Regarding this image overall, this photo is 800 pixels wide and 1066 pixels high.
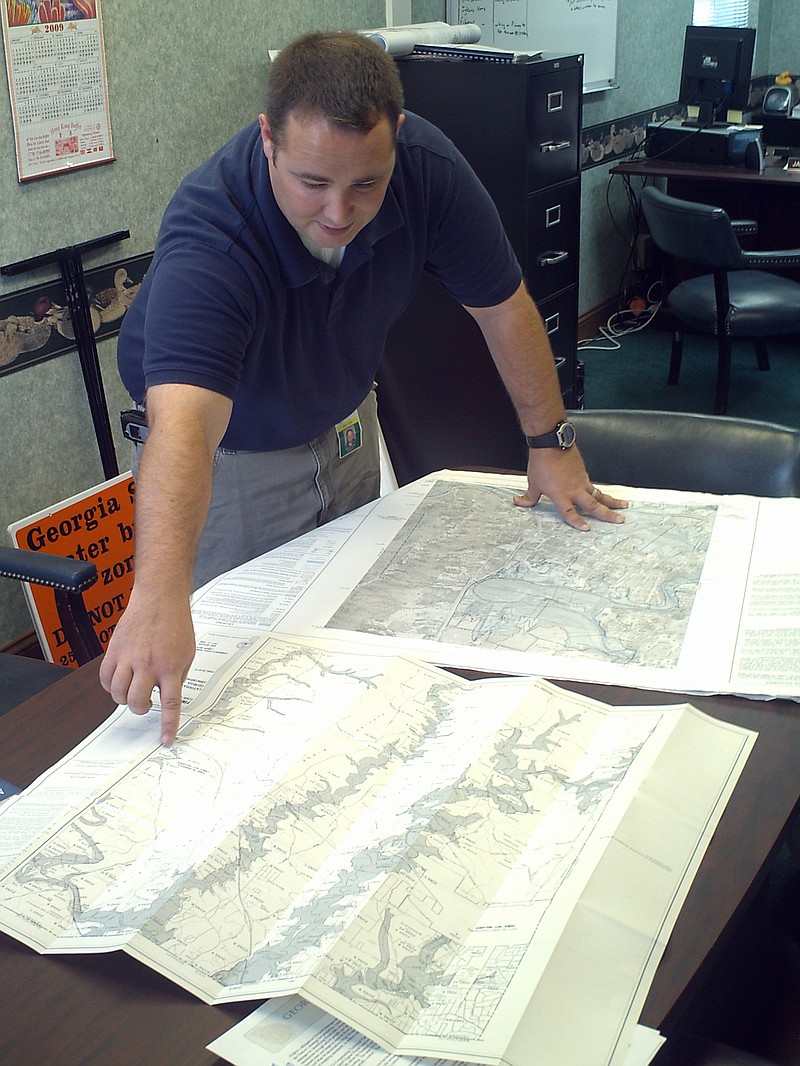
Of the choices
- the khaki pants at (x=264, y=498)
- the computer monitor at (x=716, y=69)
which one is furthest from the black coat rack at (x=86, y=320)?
the computer monitor at (x=716, y=69)

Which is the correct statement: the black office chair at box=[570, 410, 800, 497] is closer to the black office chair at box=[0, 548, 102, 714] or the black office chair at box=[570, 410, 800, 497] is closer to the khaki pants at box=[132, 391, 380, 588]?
the khaki pants at box=[132, 391, 380, 588]

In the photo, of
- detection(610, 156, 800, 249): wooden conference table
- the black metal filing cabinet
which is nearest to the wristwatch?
the black metal filing cabinet

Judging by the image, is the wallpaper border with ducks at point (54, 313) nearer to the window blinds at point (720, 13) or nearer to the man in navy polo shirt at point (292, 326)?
the man in navy polo shirt at point (292, 326)

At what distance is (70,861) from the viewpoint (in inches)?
32.1

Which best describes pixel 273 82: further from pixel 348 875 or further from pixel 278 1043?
pixel 278 1043

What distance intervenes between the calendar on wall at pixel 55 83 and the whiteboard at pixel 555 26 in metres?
1.81

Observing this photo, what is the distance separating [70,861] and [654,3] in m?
4.73

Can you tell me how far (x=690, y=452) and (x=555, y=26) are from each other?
2932mm

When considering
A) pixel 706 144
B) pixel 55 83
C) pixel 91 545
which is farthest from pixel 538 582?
pixel 706 144

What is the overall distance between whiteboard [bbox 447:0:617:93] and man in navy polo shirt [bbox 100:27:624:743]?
2.57 m

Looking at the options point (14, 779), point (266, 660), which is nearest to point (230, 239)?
point (266, 660)

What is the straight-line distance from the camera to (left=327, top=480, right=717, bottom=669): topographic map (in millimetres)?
1111

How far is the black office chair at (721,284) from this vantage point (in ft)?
10.8

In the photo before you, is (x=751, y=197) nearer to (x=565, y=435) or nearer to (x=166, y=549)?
(x=565, y=435)
